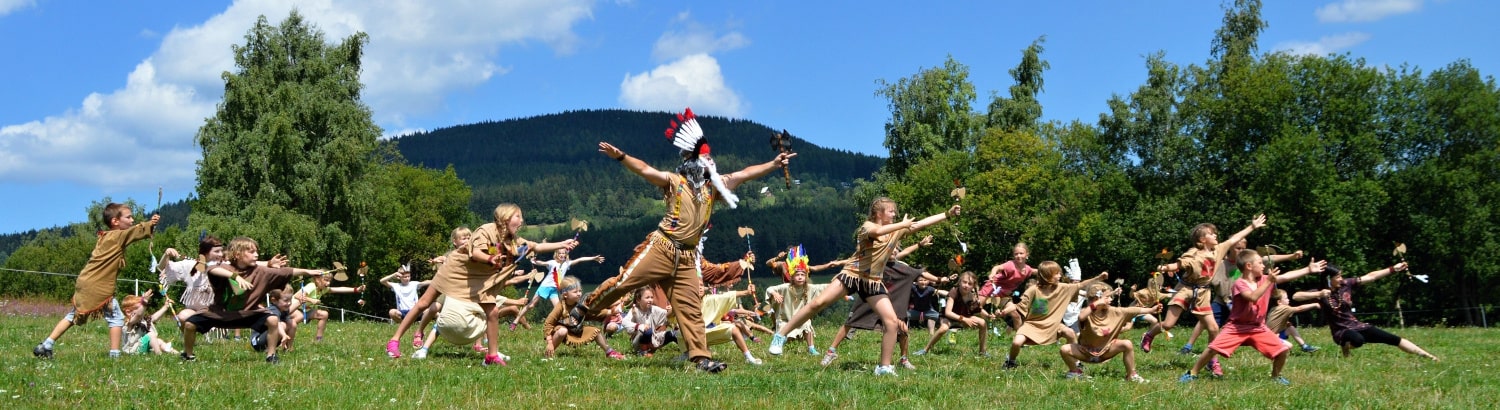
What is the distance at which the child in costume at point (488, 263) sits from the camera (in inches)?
435

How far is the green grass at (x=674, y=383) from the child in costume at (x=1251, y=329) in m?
0.27

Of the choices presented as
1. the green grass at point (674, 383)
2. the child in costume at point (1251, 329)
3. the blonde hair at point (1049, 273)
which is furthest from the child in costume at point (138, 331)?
the child in costume at point (1251, 329)

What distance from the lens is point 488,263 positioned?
1098 cm

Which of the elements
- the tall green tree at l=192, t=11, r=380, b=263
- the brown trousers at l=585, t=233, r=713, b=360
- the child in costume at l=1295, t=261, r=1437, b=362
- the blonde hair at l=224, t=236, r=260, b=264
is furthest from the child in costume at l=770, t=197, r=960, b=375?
the tall green tree at l=192, t=11, r=380, b=263

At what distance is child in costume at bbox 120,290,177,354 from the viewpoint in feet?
40.8

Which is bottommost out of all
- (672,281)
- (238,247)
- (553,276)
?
(672,281)

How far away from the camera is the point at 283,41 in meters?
45.2

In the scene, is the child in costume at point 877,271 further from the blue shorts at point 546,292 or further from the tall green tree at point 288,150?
the tall green tree at point 288,150

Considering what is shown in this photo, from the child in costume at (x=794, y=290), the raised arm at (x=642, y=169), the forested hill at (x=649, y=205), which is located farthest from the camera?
the forested hill at (x=649, y=205)

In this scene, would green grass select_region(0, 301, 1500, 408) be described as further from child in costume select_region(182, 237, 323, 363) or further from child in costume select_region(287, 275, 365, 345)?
child in costume select_region(287, 275, 365, 345)

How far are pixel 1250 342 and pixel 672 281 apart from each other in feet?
16.2

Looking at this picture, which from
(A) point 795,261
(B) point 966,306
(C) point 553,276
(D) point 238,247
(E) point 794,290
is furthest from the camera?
(C) point 553,276

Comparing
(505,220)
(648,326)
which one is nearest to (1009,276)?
(648,326)

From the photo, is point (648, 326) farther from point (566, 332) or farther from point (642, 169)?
point (642, 169)
